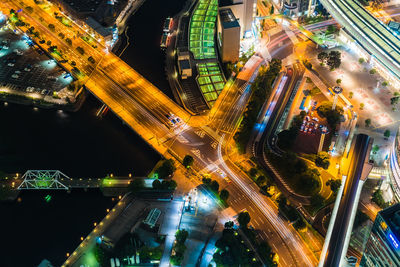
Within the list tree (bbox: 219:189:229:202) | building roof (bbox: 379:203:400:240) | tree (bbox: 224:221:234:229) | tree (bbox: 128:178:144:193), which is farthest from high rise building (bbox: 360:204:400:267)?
tree (bbox: 128:178:144:193)

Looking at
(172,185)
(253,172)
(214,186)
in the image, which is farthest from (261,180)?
(172,185)

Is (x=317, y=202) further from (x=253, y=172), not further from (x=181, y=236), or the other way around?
(x=181, y=236)

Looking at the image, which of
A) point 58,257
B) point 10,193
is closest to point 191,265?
point 58,257

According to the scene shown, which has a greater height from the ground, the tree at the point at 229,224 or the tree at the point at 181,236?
the tree at the point at 229,224

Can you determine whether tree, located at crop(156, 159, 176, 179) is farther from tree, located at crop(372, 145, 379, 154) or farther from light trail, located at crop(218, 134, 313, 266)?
tree, located at crop(372, 145, 379, 154)

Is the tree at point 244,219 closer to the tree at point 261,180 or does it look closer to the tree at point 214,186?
the tree at point 214,186

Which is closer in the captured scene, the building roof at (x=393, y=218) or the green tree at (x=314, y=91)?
the building roof at (x=393, y=218)

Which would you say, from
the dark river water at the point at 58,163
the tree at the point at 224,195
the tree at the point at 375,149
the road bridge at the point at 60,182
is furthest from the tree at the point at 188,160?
the tree at the point at 375,149
